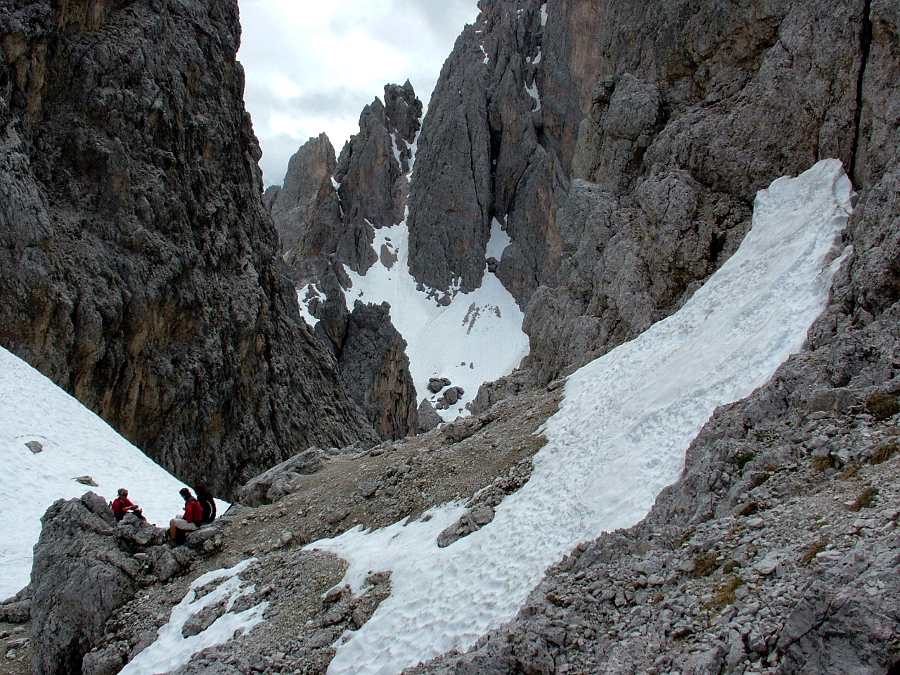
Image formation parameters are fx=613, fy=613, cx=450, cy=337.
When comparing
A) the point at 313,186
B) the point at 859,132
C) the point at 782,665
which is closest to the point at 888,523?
the point at 782,665

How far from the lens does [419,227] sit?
11650 centimetres

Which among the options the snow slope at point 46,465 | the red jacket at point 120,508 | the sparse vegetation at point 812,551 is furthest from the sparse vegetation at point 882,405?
the snow slope at point 46,465

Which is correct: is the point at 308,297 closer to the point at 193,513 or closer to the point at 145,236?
the point at 145,236

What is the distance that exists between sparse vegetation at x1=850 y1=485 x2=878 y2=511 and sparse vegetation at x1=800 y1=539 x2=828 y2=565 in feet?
2.77

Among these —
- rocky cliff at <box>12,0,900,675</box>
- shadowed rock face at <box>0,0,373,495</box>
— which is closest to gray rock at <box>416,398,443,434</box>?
shadowed rock face at <box>0,0,373,495</box>

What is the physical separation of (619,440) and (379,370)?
2775 inches

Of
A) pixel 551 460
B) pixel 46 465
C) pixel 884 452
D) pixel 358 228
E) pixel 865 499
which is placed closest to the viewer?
pixel 865 499

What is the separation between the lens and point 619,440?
1443 cm

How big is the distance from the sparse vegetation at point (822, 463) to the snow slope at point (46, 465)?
18.5 m

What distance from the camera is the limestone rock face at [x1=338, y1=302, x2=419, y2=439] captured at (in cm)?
8112

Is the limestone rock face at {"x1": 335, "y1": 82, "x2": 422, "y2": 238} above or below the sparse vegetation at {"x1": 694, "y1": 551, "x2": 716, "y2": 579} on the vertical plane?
above

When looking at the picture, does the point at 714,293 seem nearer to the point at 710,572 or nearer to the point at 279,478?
the point at 710,572

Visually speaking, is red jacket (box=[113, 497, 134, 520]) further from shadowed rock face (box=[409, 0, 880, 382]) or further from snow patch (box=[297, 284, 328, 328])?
snow patch (box=[297, 284, 328, 328])

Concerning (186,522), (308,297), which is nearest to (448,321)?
(308,297)
